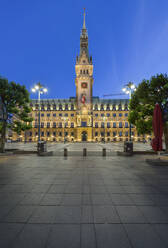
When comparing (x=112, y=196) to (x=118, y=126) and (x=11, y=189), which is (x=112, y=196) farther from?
(x=118, y=126)

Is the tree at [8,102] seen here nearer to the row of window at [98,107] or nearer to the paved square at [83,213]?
the paved square at [83,213]

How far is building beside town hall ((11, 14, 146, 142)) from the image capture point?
7988 cm

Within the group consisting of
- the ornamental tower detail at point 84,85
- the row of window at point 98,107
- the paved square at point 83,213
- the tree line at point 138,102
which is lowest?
the paved square at point 83,213

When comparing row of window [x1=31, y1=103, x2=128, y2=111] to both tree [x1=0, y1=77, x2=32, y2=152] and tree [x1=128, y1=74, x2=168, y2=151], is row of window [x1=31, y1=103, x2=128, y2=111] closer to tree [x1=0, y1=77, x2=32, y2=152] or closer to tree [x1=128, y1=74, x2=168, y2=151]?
tree [x1=0, y1=77, x2=32, y2=152]

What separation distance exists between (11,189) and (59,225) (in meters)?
3.92

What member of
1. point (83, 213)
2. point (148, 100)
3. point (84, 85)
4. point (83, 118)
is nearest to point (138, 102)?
point (148, 100)

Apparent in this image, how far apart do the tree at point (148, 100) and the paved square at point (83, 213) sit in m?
11.2

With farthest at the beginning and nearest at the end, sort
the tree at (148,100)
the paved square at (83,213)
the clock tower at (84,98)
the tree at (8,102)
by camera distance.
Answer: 1. the clock tower at (84,98)
2. the tree at (8,102)
3. the tree at (148,100)
4. the paved square at (83,213)

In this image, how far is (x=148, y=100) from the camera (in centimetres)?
1667

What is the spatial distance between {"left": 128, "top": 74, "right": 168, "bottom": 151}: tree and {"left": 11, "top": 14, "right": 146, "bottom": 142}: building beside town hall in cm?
6030

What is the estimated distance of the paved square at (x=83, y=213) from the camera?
3.29 m

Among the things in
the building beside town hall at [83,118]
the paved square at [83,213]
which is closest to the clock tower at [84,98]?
the building beside town hall at [83,118]

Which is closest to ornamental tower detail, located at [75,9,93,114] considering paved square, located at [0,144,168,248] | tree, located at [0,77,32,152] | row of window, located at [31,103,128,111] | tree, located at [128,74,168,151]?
row of window, located at [31,103,128,111]

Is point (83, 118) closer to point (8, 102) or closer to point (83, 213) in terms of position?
point (8, 102)
